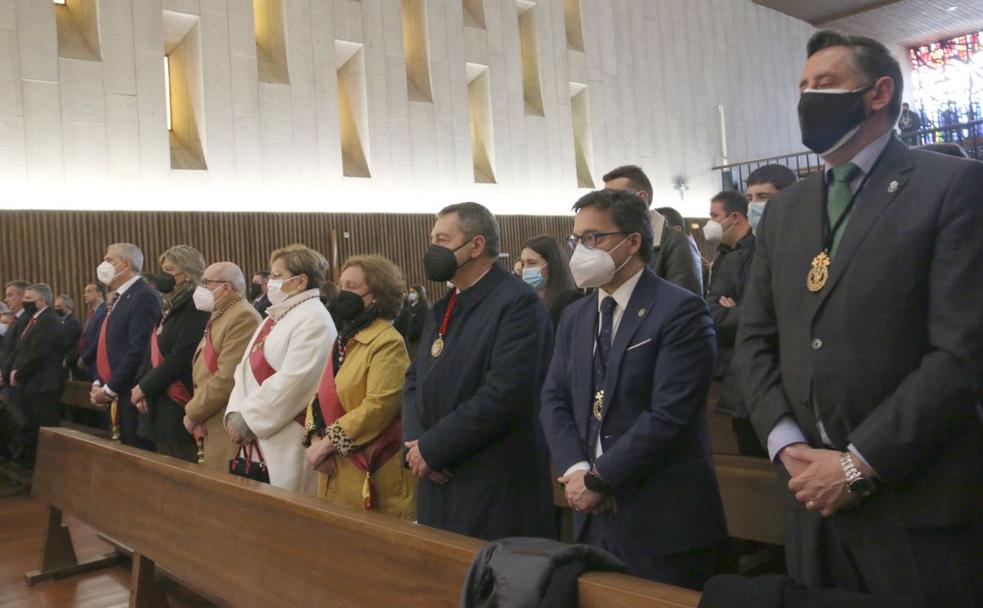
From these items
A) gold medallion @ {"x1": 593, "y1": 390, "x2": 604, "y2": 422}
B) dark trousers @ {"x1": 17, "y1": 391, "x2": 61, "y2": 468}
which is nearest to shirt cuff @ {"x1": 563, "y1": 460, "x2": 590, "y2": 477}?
gold medallion @ {"x1": 593, "y1": 390, "x2": 604, "y2": 422}

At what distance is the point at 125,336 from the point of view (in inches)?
195

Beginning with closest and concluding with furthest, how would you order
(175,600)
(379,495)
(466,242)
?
(466,242) < (379,495) < (175,600)

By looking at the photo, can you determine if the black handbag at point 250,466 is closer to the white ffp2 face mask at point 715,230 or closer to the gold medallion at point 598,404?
the gold medallion at point 598,404

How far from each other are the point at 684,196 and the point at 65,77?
30.8 feet

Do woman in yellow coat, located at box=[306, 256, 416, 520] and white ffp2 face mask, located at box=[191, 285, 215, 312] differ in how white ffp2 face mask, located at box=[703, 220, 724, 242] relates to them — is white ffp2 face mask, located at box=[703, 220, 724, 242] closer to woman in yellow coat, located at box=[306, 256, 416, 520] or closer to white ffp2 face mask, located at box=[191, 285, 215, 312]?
woman in yellow coat, located at box=[306, 256, 416, 520]

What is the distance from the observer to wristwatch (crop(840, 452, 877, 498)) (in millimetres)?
1430

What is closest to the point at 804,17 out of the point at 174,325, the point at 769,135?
the point at 769,135

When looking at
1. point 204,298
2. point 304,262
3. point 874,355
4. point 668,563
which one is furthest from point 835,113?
point 204,298

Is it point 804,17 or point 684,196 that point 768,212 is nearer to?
point 684,196

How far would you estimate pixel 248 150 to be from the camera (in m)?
9.49

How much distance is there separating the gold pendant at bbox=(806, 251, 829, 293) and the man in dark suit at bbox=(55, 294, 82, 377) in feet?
20.5

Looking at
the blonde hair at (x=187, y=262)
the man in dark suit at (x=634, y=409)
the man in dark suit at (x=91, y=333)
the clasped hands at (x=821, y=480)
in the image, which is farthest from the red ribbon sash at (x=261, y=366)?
the man in dark suit at (x=91, y=333)

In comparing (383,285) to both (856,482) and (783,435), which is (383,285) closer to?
(783,435)

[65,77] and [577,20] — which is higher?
[577,20]
